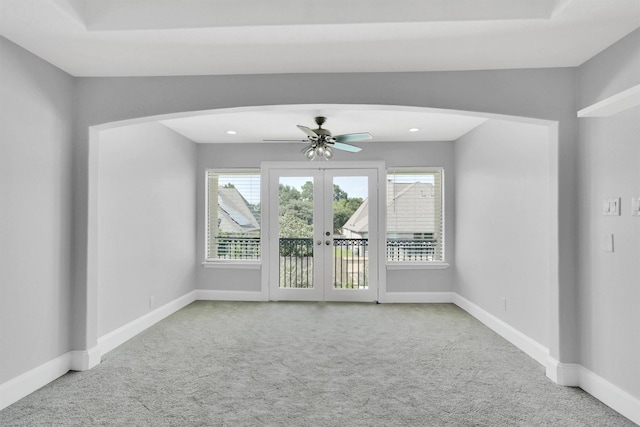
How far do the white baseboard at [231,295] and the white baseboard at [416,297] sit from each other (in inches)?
70.8

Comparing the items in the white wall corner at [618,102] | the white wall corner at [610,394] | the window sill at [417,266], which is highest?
the white wall corner at [618,102]

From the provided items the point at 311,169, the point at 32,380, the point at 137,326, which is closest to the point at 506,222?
the point at 311,169

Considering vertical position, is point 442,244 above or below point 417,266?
above

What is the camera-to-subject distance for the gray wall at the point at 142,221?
11.7 ft

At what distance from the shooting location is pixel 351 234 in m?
5.68

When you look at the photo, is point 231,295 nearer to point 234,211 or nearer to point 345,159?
point 234,211

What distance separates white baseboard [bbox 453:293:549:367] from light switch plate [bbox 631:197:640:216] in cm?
140

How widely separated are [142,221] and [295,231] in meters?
2.23

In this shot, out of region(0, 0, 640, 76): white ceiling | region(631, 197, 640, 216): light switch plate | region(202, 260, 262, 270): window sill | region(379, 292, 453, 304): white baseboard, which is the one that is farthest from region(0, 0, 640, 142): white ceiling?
region(379, 292, 453, 304): white baseboard

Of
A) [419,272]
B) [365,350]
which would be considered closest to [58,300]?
[365,350]

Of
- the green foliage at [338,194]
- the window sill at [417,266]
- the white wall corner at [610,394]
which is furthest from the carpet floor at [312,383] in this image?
the green foliage at [338,194]

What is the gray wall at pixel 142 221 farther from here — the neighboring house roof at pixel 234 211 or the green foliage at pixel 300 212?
the green foliage at pixel 300 212

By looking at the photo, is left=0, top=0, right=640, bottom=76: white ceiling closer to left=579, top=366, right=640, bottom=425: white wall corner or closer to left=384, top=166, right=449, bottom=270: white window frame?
left=579, top=366, right=640, bottom=425: white wall corner

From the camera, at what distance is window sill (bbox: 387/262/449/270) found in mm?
5500
